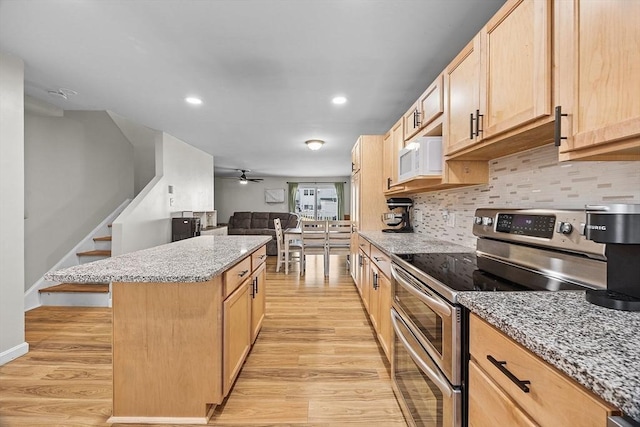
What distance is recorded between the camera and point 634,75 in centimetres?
75

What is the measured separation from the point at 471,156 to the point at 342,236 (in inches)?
130

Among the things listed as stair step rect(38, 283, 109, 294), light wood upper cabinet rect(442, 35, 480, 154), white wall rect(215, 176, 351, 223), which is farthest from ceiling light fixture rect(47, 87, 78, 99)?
white wall rect(215, 176, 351, 223)

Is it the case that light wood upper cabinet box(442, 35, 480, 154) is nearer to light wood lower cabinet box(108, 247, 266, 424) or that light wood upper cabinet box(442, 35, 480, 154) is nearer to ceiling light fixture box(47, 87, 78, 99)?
light wood lower cabinet box(108, 247, 266, 424)

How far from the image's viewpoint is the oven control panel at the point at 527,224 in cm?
121

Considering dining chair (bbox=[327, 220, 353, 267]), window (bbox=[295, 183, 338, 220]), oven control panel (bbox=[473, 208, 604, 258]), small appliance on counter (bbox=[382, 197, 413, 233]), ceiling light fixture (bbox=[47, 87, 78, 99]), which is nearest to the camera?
oven control panel (bbox=[473, 208, 604, 258])

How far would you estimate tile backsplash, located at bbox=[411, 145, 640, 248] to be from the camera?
3.55ft

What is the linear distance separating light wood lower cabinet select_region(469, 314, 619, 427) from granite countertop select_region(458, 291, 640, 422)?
0.11 feet

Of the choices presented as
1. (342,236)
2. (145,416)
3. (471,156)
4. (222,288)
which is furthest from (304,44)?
(342,236)

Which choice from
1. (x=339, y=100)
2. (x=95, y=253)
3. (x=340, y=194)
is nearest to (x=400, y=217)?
(x=339, y=100)

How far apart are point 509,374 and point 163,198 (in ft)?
15.1

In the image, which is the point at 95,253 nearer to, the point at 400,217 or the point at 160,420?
the point at 160,420

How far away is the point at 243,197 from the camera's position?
10219 millimetres

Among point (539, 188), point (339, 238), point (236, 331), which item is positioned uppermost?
point (539, 188)

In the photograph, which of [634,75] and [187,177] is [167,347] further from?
[187,177]
